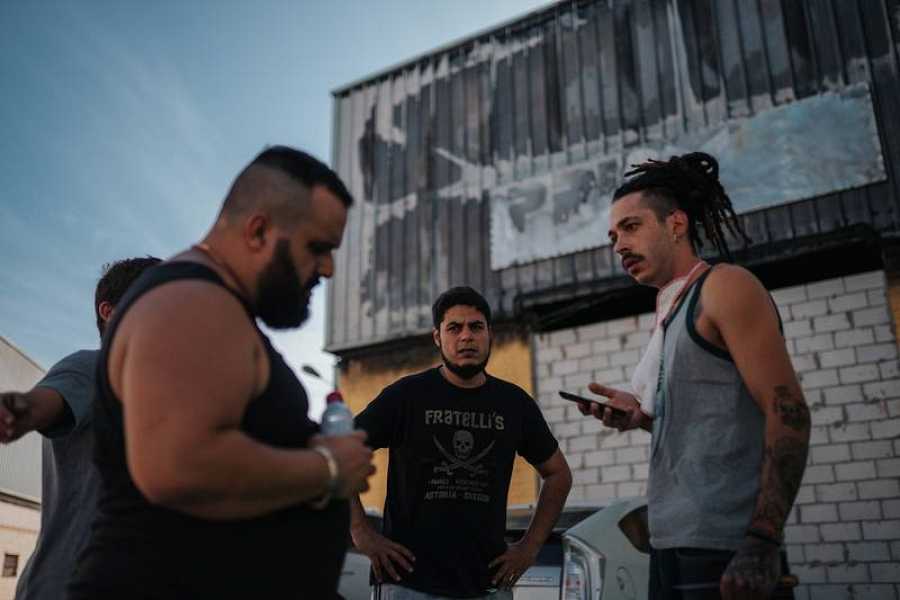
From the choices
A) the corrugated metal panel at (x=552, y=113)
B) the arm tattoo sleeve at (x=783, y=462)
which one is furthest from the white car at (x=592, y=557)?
the corrugated metal panel at (x=552, y=113)

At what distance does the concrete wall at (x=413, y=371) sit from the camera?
10.1 meters

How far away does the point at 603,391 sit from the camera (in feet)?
9.52

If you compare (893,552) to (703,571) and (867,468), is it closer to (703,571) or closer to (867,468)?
(867,468)

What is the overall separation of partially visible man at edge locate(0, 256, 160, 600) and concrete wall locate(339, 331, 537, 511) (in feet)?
24.9

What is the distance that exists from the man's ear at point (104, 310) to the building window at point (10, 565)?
1173cm

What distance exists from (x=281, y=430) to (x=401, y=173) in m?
11.5

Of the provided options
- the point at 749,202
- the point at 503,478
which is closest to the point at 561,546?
the point at 503,478

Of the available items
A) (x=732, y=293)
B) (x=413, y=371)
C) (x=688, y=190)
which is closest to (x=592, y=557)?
(x=688, y=190)

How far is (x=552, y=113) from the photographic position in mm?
11609

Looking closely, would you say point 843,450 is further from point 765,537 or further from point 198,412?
point 198,412

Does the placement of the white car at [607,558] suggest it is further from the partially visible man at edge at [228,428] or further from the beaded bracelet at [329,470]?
the beaded bracelet at [329,470]

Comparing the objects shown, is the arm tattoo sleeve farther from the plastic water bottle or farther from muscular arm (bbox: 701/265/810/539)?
the plastic water bottle

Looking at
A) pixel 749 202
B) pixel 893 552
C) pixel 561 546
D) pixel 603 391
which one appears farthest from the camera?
pixel 749 202

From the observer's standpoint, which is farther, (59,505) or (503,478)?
(503,478)
